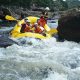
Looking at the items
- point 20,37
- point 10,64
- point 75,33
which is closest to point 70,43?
point 75,33

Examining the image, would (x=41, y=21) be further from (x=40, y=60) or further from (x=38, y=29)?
(x=40, y=60)

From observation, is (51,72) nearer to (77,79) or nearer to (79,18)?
(77,79)

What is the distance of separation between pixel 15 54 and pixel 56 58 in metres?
1.68

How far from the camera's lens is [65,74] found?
902cm

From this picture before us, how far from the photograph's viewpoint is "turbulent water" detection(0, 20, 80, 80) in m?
8.97

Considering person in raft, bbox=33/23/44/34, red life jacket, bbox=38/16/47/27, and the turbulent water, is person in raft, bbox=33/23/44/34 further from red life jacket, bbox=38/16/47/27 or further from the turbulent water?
the turbulent water

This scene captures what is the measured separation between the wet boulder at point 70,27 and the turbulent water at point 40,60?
75 centimetres

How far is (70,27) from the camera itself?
15703 millimetres

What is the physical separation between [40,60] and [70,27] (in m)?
5.33

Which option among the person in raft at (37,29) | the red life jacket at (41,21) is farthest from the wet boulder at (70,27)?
the red life jacket at (41,21)

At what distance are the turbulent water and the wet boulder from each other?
0.75 meters

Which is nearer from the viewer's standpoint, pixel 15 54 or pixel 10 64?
pixel 10 64

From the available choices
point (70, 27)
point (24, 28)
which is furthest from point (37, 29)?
point (70, 27)

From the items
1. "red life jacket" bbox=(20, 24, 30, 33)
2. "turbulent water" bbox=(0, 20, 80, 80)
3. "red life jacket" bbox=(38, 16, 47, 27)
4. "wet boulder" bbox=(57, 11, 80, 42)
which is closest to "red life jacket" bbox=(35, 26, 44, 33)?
"red life jacket" bbox=(20, 24, 30, 33)
